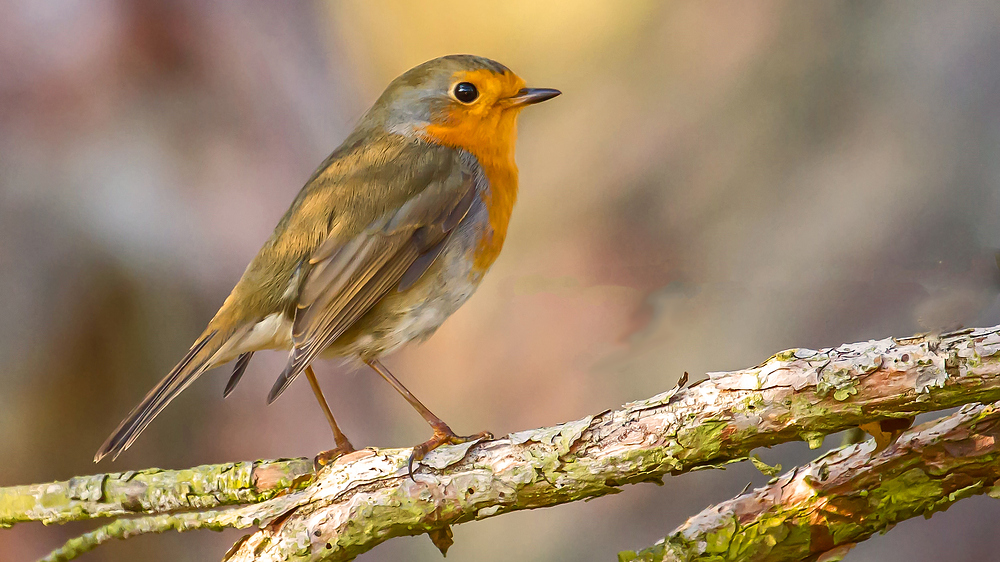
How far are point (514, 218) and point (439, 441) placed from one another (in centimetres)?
109

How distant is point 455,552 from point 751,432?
1.50 meters

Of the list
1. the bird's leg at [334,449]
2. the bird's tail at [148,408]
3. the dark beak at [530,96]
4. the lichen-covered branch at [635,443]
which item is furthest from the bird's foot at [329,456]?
the dark beak at [530,96]

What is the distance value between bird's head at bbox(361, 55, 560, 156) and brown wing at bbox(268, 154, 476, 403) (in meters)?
0.15

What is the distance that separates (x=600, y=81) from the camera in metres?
2.31

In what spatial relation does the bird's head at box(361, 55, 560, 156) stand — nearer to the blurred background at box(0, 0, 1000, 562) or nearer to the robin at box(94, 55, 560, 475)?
the robin at box(94, 55, 560, 475)

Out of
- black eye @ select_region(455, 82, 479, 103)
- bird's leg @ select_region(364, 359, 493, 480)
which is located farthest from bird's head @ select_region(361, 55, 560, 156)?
bird's leg @ select_region(364, 359, 493, 480)

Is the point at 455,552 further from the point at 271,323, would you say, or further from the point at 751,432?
the point at 751,432

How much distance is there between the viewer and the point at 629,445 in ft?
3.54

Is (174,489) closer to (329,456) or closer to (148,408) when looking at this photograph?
(148,408)

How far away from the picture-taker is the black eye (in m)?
1.60

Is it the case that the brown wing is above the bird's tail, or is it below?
above

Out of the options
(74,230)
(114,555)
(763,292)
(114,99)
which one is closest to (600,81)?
(763,292)

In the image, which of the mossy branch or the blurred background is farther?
the blurred background

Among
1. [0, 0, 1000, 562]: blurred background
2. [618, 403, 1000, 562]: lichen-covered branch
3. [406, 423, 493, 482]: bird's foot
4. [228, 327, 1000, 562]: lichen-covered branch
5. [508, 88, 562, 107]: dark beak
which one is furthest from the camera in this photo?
[0, 0, 1000, 562]: blurred background
